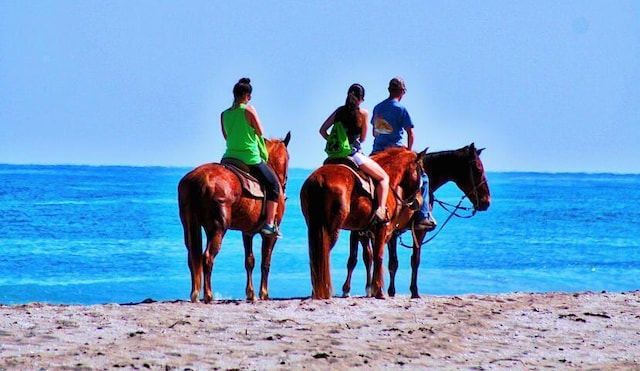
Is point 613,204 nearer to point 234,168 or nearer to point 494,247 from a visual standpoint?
point 494,247

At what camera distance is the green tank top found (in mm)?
14570

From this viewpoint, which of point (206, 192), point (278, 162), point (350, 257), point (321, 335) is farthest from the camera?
point (350, 257)

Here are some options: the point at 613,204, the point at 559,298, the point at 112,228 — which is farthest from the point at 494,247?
the point at 613,204

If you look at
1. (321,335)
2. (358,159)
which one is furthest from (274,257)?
(321,335)

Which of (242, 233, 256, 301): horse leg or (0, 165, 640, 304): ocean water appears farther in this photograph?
(0, 165, 640, 304): ocean water

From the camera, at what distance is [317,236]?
14.5 m

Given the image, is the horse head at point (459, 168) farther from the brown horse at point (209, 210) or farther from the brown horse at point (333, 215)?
the brown horse at point (209, 210)

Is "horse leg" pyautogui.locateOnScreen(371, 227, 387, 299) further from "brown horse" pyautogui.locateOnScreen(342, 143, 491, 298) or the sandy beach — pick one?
"brown horse" pyautogui.locateOnScreen(342, 143, 491, 298)

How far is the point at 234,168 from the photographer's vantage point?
Answer: 14539 mm

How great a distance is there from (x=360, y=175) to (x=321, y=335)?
2.95m

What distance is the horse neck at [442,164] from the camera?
1617 centimetres

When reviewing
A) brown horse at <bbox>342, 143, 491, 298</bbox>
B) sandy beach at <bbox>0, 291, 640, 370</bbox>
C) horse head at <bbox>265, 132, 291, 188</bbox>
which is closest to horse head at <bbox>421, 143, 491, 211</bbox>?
Answer: brown horse at <bbox>342, 143, 491, 298</bbox>

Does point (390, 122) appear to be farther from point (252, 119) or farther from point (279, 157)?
point (252, 119)

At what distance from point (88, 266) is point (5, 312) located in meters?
21.2
